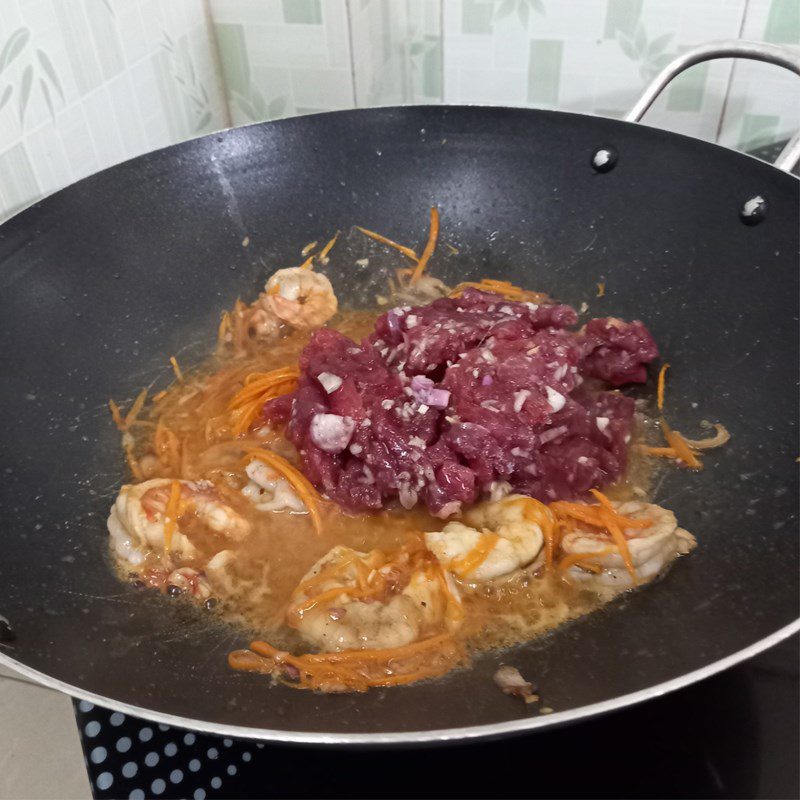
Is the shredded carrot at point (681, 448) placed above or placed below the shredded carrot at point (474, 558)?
above

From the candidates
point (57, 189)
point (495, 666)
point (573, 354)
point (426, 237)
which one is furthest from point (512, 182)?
point (495, 666)

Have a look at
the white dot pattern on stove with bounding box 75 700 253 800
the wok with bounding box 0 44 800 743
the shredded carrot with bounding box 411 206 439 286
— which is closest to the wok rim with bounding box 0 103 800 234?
the wok with bounding box 0 44 800 743

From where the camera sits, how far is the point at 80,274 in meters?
1.78

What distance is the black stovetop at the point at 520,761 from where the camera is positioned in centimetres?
122

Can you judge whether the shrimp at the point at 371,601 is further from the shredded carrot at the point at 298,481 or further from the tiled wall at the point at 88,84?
the tiled wall at the point at 88,84

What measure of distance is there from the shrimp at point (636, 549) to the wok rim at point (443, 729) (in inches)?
13.7

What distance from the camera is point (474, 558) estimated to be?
1418 millimetres

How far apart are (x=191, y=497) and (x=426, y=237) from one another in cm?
106

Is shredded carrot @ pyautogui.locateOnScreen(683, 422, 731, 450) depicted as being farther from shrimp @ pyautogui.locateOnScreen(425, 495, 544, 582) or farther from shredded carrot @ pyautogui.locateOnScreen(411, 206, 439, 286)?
shredded carrot @ pyautogui.locateOnScreen(411, 206, 439, 286)

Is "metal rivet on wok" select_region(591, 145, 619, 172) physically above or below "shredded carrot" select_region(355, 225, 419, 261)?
above

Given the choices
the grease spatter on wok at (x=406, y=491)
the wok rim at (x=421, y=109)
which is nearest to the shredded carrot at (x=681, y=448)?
the grease spatter on wok at (x=406, y=491)

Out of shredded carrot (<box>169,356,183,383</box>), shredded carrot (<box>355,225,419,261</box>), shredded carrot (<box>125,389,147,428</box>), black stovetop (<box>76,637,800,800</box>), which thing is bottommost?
black stovetop (<box>76,637,800,800</box>)

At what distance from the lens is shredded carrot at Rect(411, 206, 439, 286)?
85.3 inches

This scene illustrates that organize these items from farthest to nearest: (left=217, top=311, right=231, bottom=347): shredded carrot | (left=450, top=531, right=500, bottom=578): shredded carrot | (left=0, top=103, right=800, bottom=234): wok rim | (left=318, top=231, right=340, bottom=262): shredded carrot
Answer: (left=318, top=231, right=340, bottom=262): shredded carrot
(left=217, top=311, right=231, bottom=347): shredded carrot
(left=0, top=103, right=800, bottom=234): wok rim
(left=450, top=531, right=500, bottom=578): shredded carrot
